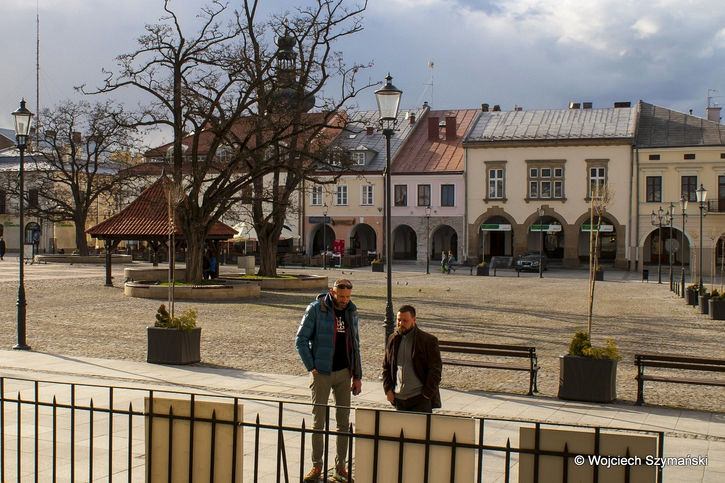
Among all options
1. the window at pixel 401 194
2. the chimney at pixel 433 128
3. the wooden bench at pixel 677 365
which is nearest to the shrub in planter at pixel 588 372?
the wooden bench at pixel 677 365

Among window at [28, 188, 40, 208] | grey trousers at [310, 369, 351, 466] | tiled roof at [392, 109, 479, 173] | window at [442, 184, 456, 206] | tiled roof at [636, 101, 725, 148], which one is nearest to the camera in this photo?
grey trousers at [310, 369, 351, 466]

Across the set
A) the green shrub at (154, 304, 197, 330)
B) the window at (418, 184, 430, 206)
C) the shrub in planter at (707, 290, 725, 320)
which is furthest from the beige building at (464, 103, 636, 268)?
the green shrub at (154, 304, 197, 330)

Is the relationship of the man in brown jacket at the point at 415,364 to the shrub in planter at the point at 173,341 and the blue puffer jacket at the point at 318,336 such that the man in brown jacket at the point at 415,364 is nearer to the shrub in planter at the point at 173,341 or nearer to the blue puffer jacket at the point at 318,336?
the blue puffer jacket at the point at 318,336

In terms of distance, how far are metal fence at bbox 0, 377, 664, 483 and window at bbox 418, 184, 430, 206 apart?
51.5 meters

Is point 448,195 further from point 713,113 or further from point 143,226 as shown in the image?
point 143,226

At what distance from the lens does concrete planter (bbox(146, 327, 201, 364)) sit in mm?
14453

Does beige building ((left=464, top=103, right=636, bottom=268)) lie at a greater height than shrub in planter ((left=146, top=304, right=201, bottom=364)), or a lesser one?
greater

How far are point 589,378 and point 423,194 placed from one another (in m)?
51.3

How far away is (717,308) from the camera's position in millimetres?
24078

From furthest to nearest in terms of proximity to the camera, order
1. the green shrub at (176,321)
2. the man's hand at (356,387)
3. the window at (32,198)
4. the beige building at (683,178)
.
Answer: the beige building at (683,178) → the window at (32,198) → the green shrub at (176,321) → the man's hand at (356,387)

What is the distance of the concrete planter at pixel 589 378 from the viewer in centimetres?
1157

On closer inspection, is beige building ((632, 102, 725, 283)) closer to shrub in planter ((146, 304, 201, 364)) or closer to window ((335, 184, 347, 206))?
window ((335, 184, 347, 206))

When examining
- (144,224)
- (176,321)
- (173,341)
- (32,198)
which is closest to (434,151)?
(32,198)

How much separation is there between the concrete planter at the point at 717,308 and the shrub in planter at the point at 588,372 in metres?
13.8
